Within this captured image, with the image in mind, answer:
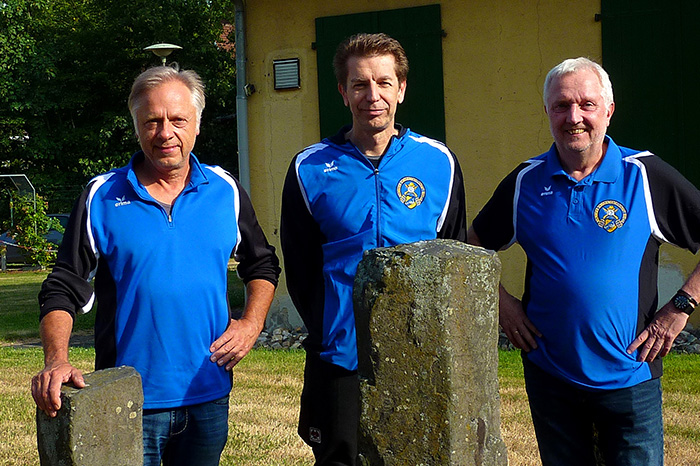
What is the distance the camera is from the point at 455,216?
10.9 ft

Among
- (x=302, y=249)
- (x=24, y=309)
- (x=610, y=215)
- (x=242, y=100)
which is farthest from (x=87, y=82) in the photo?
(x=610, y=215)

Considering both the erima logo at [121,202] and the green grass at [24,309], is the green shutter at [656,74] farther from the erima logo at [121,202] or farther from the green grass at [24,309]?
the erima logo at [121,202]

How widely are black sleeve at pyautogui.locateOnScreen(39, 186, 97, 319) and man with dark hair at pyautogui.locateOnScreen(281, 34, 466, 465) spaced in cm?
85

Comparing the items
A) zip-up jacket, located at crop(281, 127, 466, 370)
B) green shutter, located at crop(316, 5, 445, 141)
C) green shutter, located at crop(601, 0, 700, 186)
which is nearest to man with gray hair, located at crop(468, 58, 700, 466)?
zip-up jacket, located at crop(281, 127, 466, 370)

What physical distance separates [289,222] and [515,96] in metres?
6.57

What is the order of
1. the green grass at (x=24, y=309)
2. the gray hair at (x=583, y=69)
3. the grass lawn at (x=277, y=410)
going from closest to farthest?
1. the gray hair at (x=583, y=69)
2. the grass lawn at (x=277, y=410)
3. the green grass at (x=24, y=309)

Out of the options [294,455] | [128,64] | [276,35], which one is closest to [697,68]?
[276,35]

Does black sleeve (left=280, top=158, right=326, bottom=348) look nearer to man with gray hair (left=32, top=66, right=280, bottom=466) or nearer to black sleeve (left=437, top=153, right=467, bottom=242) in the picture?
man with gray hair (left=32, top=66, right=280, bottom=466)

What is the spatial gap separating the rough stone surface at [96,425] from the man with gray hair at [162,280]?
612mm

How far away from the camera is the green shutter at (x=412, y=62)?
9570 mm

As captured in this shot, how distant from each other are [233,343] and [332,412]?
453mm

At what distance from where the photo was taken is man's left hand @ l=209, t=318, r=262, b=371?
9.76ft

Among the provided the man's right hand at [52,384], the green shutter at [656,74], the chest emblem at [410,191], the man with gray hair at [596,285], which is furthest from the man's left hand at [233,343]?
the green shutter at [656,74]

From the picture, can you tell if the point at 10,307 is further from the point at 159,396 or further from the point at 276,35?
the point at 159,396
